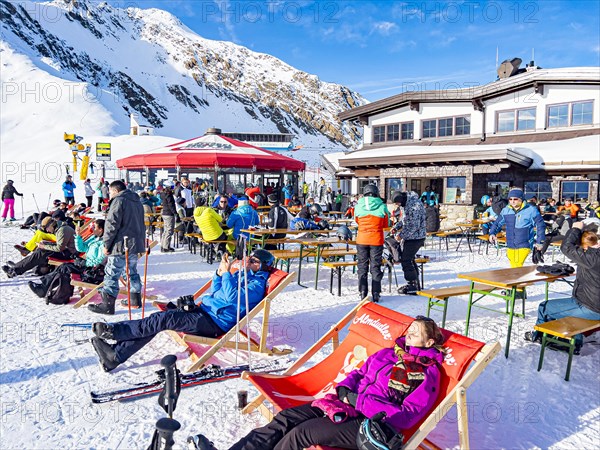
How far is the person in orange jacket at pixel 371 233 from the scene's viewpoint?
6.17m

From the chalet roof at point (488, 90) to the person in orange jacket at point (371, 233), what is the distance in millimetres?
12504

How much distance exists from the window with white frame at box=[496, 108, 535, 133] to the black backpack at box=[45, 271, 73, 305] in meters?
16.3

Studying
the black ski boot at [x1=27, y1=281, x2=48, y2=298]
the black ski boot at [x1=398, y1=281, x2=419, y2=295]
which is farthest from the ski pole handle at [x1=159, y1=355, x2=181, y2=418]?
the black ski boot at [x1=398, y1=281, x2=419, y2=295]

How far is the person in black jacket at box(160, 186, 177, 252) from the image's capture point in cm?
1015

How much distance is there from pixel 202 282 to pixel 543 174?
13.0 m

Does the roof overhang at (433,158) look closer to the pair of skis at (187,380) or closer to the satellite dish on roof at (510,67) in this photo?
the satellite dish on roof at (510,67)

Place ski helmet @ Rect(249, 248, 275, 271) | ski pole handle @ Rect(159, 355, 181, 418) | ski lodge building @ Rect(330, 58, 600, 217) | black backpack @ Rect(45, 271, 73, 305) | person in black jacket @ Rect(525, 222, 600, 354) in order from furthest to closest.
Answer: ski lodge building @ Rect(330, 58, 600, 217), black backpack @ Rect(45, 271, 73, 305), ski helmet @ Rect(249, 248, 275, 271), person in black jacket @ Rect(525, 222, 600, 354), ski pole handle @ Rect(159, 355, 181, 418)

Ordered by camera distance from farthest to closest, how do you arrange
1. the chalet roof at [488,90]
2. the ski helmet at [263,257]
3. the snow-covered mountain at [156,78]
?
the snow-covered mountain at [156,78], the chalet roof at [488,90], the ski helmet at [263,257]

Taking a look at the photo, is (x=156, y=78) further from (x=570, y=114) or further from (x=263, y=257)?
(x=263, y=257)

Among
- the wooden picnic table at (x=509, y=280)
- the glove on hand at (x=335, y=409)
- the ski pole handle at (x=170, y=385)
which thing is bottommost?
the glove on hand at (x=335, y=409)

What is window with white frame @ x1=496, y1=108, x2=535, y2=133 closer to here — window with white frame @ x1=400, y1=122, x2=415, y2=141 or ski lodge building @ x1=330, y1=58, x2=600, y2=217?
ski lodge building @ x1=330, y1=58, x2=600, y2=217

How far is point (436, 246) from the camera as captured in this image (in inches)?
490

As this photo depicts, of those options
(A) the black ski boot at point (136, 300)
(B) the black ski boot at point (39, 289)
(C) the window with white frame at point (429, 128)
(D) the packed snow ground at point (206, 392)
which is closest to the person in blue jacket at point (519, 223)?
(D) the packed snow ground at point (206, 392)

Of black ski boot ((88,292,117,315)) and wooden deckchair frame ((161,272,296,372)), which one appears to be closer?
wooden deckchair frame ((161,272,296,372))
